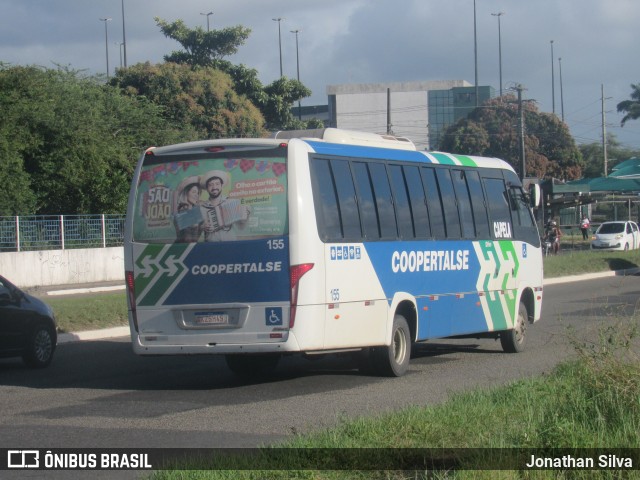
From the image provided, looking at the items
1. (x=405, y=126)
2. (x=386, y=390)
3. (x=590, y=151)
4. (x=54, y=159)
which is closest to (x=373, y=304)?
(x=386, y=390)

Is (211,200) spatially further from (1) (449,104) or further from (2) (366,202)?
(1) (449,104)

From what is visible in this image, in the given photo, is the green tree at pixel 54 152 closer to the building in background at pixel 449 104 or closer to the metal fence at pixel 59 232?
the metal fence at pixel 59 232

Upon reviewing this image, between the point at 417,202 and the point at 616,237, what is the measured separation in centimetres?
3844

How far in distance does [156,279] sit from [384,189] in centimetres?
335

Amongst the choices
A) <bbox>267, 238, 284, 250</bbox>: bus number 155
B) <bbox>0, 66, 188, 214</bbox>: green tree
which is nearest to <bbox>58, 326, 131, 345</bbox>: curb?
<bbox>267, 238, 284, 250</bbox>: bus number 155

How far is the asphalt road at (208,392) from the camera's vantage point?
950 cm

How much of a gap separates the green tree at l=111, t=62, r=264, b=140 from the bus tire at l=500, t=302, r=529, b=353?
40.3m

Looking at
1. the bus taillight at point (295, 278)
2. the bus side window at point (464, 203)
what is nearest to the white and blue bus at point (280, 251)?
the bus taillight at point (295, 278)

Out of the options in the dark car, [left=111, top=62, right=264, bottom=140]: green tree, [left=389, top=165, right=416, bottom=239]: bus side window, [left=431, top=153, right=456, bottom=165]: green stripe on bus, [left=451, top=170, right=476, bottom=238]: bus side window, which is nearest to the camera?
[left=389, top=165, right=416, bottom=239]: bus side window

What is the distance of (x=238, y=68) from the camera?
61.9 meters

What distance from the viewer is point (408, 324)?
13797 millimetres

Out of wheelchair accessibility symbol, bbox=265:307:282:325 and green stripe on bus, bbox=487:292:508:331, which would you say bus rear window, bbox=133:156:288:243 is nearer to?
wheelchair accessibility symbol, bbox=265:307:282:325

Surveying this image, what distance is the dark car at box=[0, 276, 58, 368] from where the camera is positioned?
14.3 metres

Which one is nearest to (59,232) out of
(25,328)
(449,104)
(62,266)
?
(62,266)
